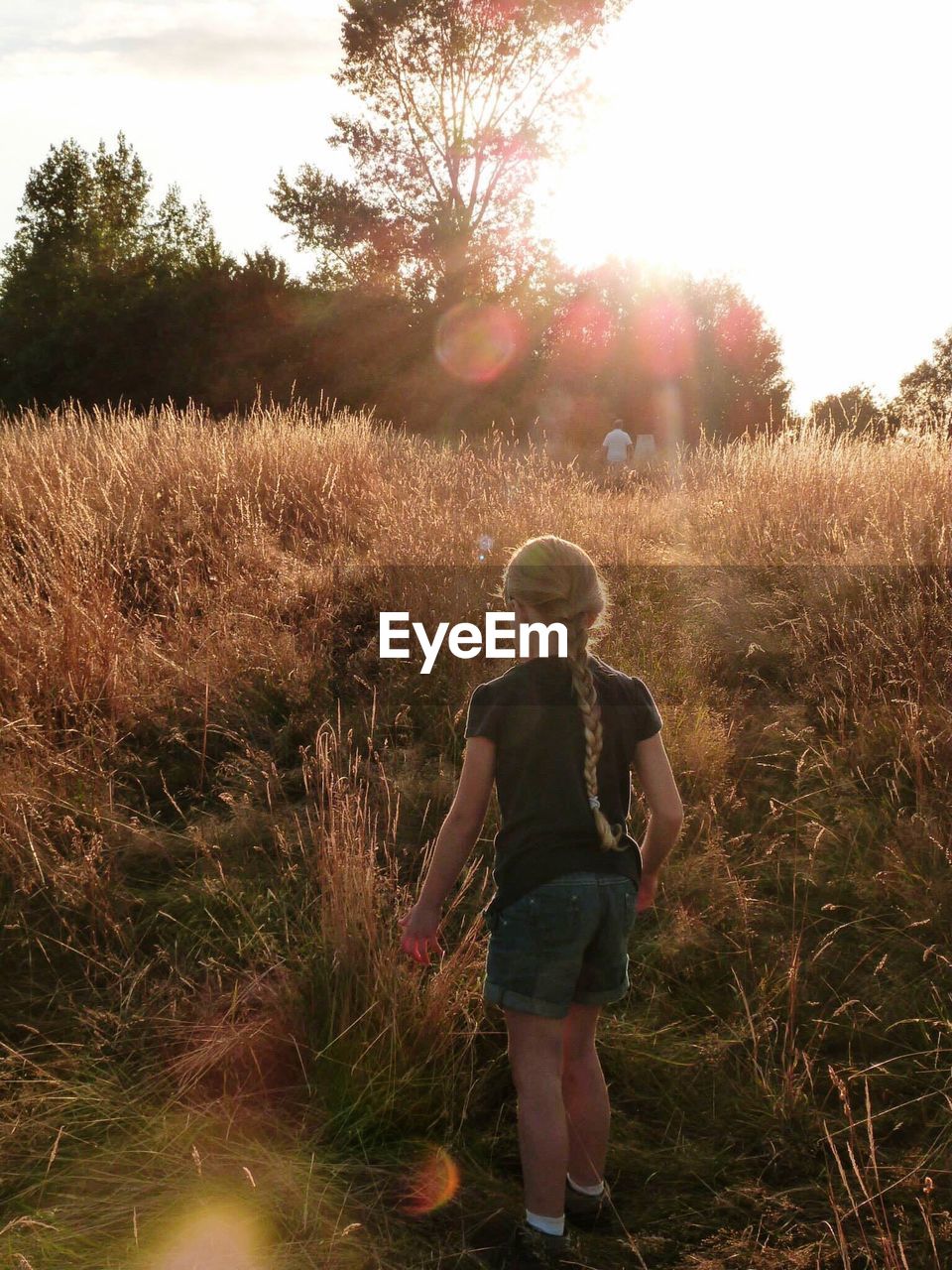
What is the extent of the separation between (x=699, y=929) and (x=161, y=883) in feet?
6.20

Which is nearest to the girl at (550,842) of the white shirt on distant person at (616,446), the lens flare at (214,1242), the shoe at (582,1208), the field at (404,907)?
the shoe at (582,1208)

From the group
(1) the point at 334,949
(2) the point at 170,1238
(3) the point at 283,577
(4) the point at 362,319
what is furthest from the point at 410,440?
(4) the point at 362,319

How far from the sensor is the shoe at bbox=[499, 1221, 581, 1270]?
235 cm

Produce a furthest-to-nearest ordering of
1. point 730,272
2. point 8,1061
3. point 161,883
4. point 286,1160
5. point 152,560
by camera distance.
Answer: point 730,272 → point 152,560 → point 161,883 → point 8,1061 → point 286,1160

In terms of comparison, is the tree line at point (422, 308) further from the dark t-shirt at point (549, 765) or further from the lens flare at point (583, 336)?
the dark t-shirt at point (549, 765)

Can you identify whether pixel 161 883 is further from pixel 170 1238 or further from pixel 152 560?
pixel 152 560

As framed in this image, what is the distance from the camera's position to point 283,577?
6590 mm

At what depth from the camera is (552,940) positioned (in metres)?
2.30

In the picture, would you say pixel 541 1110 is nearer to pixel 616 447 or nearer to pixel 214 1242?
pixel 214 1242

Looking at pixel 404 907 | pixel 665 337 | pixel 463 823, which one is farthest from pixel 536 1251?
pixel 665 337

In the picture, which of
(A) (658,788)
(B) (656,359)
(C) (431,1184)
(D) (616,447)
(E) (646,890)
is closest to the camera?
(A) (658,788)

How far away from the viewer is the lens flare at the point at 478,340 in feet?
74.1

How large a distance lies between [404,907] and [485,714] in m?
1.39

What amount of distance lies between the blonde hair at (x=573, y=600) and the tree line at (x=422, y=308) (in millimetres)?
18029
